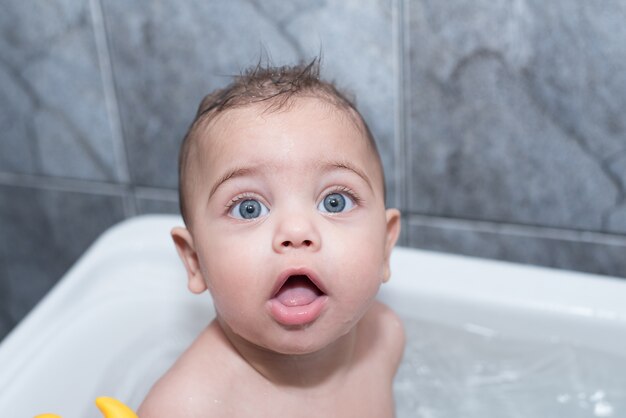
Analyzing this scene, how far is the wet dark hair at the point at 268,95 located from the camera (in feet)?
2.51

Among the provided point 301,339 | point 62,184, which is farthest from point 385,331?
point 62,184

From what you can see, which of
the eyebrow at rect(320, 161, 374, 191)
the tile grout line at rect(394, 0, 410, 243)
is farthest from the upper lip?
the tile grout line at rect(394, 0, 410, 243)

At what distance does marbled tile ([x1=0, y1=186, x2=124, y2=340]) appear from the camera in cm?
136

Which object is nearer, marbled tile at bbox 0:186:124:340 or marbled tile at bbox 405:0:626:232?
marbled tile at bbox 405:0:626:232

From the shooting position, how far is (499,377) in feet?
3.22

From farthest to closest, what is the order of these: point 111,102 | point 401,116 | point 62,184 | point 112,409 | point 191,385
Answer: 1. point 62,184
2. point 111,102
3. point 401,116
4. point 191,385
5. point 112,409

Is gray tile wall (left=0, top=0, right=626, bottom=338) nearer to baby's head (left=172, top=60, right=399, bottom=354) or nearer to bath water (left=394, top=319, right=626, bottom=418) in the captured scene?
bath water (left=394, top=319, right=626, bottom=418)

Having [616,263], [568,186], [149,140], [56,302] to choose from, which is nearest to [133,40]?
[149,140]

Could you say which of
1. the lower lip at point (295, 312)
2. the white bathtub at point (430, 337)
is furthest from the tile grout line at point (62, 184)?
Result: the lower lip at point (295, 312)

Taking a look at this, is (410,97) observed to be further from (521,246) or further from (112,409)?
(112,409)

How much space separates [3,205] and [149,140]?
0.36 meters

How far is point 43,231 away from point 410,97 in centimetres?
72

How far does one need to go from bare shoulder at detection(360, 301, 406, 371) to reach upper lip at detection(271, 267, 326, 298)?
10.3 inches

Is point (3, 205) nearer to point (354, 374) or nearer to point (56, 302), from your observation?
point (56, 302)
